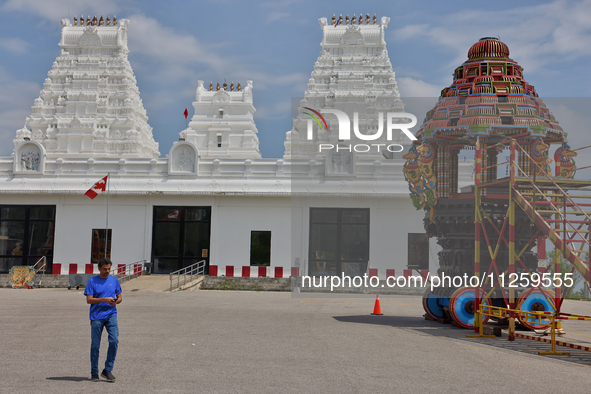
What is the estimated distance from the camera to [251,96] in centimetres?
4991

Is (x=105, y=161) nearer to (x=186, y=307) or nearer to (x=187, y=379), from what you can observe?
(x=186, y=307)

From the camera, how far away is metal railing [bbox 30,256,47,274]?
2952 cm

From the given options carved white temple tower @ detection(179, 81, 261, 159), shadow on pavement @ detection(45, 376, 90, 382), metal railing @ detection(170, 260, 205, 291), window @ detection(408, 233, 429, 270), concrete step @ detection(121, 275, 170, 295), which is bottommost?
concrete step @ detection(121, 275, 170, 295)

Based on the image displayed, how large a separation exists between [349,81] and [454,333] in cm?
3390

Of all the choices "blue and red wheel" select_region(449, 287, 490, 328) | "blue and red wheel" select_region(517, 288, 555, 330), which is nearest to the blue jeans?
"blue and red wheel" select_region(449, 287, 490, 328)

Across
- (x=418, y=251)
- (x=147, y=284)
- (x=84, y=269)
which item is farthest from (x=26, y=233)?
(x=418, y=251)

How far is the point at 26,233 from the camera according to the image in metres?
30.2

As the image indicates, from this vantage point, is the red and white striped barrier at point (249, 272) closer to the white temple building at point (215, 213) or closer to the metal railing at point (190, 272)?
the white temple building at point (215, 213)

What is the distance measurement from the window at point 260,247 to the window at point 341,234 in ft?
7.16

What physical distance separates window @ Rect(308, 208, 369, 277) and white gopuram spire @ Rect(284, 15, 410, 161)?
46.2 feet

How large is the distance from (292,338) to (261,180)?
18.1 metres

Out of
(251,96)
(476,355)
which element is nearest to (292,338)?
(476,355)

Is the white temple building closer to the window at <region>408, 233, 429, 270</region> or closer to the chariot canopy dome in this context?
the window at <region>408, 233, 429, 270</region>

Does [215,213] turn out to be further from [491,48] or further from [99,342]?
[99,342]
